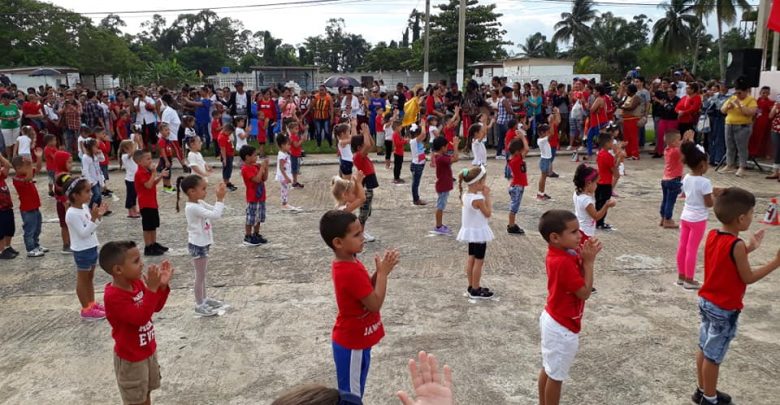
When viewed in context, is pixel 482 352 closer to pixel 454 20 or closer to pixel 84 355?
pixel 84 355

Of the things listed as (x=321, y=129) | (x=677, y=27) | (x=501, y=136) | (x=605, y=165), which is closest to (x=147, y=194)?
(x=605, y=165)

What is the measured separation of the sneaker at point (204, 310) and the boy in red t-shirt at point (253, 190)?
7.77 feet

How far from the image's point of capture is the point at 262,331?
17.8 feet

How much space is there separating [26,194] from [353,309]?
6.17m

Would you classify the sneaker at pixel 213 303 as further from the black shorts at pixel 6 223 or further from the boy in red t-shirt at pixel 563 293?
the black shorts at pixel 6 223

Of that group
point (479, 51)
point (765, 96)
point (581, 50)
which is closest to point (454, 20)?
point (479, 51)

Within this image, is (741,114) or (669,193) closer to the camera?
(669,193)

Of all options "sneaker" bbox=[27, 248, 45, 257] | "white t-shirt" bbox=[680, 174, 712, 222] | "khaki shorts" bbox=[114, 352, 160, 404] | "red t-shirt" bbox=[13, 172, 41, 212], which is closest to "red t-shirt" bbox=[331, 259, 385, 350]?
"khaki shorts" bbox=[114, 352, 160, 404]

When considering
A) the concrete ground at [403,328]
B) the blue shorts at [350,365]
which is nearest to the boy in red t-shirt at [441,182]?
the concrete ground at [403,328]

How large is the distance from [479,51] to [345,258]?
149 ft

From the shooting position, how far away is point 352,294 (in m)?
3.41

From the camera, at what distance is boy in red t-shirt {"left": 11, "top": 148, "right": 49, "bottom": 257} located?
739cm

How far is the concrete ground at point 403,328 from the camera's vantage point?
442 cm

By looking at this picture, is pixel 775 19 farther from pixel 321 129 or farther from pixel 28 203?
pixel 28 203
